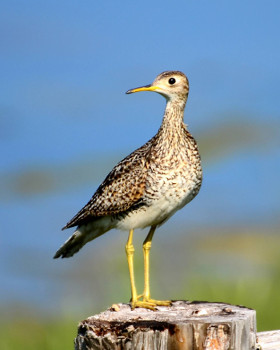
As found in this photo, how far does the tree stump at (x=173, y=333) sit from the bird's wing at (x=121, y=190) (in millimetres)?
2002

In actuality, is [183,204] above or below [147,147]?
below

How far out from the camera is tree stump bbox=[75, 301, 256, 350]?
278 inches

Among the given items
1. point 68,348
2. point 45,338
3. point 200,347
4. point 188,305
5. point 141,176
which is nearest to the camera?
point 200,347

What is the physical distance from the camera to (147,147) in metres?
9.70

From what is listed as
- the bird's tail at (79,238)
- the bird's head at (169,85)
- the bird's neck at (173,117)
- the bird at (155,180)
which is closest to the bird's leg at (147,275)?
the bird at (155,180)

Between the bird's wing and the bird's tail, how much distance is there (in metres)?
0.10

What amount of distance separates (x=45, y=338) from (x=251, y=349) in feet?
18.5

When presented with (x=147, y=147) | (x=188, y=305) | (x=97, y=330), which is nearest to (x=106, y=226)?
(x=147, y=147)

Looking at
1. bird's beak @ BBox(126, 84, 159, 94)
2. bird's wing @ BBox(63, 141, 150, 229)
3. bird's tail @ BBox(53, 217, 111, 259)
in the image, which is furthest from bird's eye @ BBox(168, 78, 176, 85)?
bird's tail @ BBox(53, 217, 111, 259)

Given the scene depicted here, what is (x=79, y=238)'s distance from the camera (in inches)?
400

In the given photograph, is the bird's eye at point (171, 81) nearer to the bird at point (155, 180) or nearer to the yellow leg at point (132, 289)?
the bird at point (155, 180)

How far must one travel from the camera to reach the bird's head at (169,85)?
9445 mm

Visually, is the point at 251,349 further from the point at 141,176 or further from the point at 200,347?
the point at 141,176

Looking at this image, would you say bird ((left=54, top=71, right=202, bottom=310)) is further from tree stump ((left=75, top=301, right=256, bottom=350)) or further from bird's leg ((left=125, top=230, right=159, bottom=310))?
tree stump ((left=75, top=301, right=256, bottom=350))
